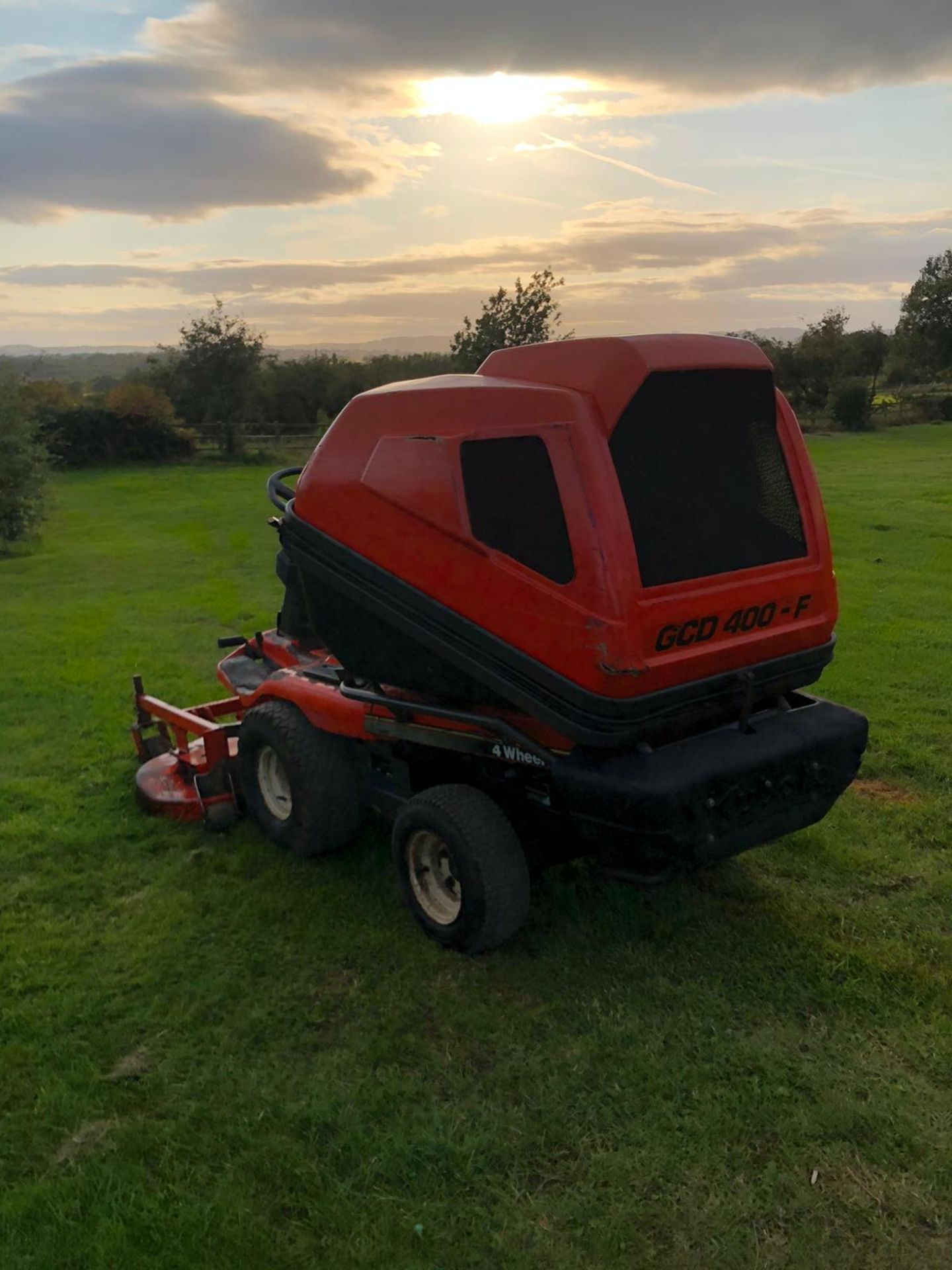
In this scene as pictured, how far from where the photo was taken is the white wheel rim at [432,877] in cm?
459

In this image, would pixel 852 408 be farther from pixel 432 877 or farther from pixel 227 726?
pixel 432 877

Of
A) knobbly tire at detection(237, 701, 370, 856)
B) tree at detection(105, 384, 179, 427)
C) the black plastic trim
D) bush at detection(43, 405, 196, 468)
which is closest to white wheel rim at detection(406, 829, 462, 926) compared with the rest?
knobbly tire at detection(237, 701, 370, 856)

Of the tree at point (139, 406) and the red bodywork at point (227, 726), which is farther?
the tree at point (139, 406)

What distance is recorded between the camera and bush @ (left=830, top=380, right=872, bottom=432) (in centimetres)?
3881

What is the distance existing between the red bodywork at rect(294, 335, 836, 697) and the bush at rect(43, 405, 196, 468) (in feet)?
112

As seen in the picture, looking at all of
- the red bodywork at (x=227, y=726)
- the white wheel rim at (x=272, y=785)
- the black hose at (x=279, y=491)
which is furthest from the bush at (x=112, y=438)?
the white wheel rim at (x=272, y=785)

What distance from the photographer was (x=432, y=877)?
466 centimetres

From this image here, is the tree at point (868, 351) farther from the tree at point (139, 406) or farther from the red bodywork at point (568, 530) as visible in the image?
the red bodywork at point (568, 530)

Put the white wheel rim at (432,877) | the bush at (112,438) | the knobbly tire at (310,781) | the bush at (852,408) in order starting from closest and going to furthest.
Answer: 1. the white wheel rim at (432,877)
2. the knobbly tire at (310,781)
3. the bush at (112,438)
4. the bush at (852,408)

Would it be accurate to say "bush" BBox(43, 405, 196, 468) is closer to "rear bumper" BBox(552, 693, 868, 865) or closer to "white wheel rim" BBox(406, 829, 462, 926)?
"white wheel rim" BBox(406, 829, 462, 926)

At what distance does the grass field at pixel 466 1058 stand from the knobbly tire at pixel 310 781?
179mm

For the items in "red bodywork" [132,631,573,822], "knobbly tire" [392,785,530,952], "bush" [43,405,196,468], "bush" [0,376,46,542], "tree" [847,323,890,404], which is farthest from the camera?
"tree" [847,323,890,404]

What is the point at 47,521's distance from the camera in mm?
22656

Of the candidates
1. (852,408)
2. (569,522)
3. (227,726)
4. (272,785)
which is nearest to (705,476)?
(569,522)
